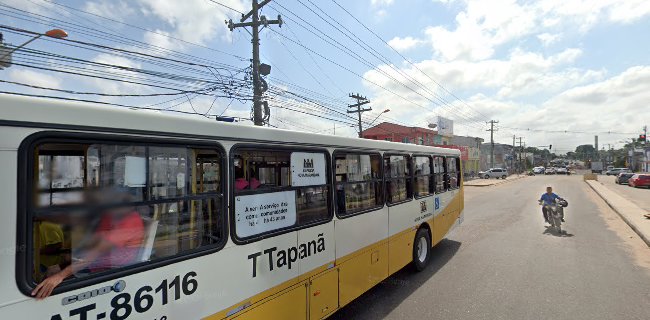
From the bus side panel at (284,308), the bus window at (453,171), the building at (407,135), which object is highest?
the building at (407,135)

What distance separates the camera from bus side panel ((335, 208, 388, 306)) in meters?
4.56

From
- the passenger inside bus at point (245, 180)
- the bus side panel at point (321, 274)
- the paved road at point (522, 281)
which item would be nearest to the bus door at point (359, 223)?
the bus side panel at point (321, 274)

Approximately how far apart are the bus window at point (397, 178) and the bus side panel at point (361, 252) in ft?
1.36

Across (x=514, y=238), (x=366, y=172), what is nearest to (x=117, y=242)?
(x=366, y=172)

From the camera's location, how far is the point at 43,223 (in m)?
2.07

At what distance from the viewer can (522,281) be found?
624cm

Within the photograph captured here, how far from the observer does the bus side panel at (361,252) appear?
180 inches

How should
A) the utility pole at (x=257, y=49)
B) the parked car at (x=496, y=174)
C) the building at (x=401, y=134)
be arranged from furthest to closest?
the parked car at (x=496, y=174), the building at (x=401, y=134), the utility pole at (x=257, y=49)

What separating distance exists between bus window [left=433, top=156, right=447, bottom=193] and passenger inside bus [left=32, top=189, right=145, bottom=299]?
21.4ft

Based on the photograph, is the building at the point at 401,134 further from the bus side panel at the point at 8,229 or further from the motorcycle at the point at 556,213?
the bus side panel at the point at 8,229

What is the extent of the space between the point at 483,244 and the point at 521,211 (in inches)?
310

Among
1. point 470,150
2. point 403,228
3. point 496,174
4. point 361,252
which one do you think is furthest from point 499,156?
point 361,252

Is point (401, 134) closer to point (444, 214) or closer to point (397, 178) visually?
point (444, 214)

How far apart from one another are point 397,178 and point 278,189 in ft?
9.86
